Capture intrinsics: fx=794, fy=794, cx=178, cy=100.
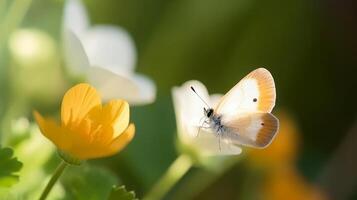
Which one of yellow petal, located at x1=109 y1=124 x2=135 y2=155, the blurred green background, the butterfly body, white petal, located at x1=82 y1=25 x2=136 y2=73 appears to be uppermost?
yellow petal, located at x1=109 y1=124 x2=135 y2=155

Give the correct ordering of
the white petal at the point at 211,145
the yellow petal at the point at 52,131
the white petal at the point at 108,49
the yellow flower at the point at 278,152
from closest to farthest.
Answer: the yellow petal at the point at 52,131 → the white petal at the point at 211,145 → the white petal at the point at 108,49 → the yellow flower at the point at 278,152

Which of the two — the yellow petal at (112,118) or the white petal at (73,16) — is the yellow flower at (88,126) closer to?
the yellow petal at (112,118)

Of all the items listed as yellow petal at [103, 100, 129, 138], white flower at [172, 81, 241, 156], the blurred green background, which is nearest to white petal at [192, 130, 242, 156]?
white flower at [172, 81, 241, 156]

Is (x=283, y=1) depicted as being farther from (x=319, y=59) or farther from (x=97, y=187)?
(x=97, y=187)

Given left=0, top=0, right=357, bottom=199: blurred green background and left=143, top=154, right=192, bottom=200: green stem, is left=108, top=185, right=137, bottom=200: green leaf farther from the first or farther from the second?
left=0, top=0, right=357, bottom=199: blurred green background

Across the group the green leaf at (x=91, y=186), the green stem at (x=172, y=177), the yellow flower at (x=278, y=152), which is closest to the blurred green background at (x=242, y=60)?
the yellow flower at (x=278, y=152)
